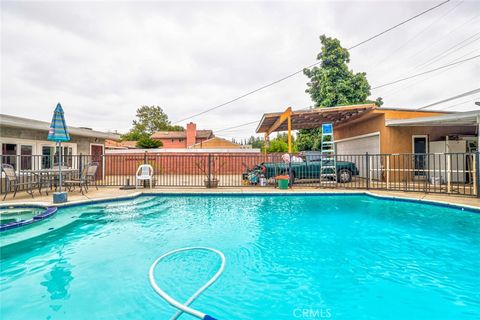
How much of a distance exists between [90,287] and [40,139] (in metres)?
9.40

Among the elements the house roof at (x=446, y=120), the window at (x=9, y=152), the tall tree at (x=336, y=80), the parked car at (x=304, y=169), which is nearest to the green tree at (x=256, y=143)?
the tall tree at (x=336, y=80)

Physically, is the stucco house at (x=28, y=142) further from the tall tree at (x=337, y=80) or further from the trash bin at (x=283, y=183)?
the tall tree at (x=337, y=80)

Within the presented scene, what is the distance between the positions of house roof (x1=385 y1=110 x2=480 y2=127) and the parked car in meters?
2.57

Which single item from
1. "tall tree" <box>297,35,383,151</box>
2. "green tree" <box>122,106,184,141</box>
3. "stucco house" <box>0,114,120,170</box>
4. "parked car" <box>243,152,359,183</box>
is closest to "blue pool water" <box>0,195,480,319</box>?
"parked car" <box>243,152,359,183</box>

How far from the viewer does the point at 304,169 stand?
33.2 feet

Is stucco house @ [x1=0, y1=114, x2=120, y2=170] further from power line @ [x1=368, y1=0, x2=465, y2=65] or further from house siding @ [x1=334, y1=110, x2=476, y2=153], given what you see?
power line @ [x1=368, y1=0, x2=465, y2=65]

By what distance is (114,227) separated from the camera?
184 inches

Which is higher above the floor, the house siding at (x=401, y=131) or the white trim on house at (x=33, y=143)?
the house siding at (x=401, y=131)

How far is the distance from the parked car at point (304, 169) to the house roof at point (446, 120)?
8.44 ft

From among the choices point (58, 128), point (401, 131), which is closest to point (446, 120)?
point (401, 131)

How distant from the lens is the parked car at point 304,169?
32.6ft

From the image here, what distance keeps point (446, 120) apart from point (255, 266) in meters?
9.47

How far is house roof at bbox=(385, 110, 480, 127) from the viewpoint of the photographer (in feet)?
25.2

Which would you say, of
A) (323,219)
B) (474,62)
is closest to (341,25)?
(474,62)
